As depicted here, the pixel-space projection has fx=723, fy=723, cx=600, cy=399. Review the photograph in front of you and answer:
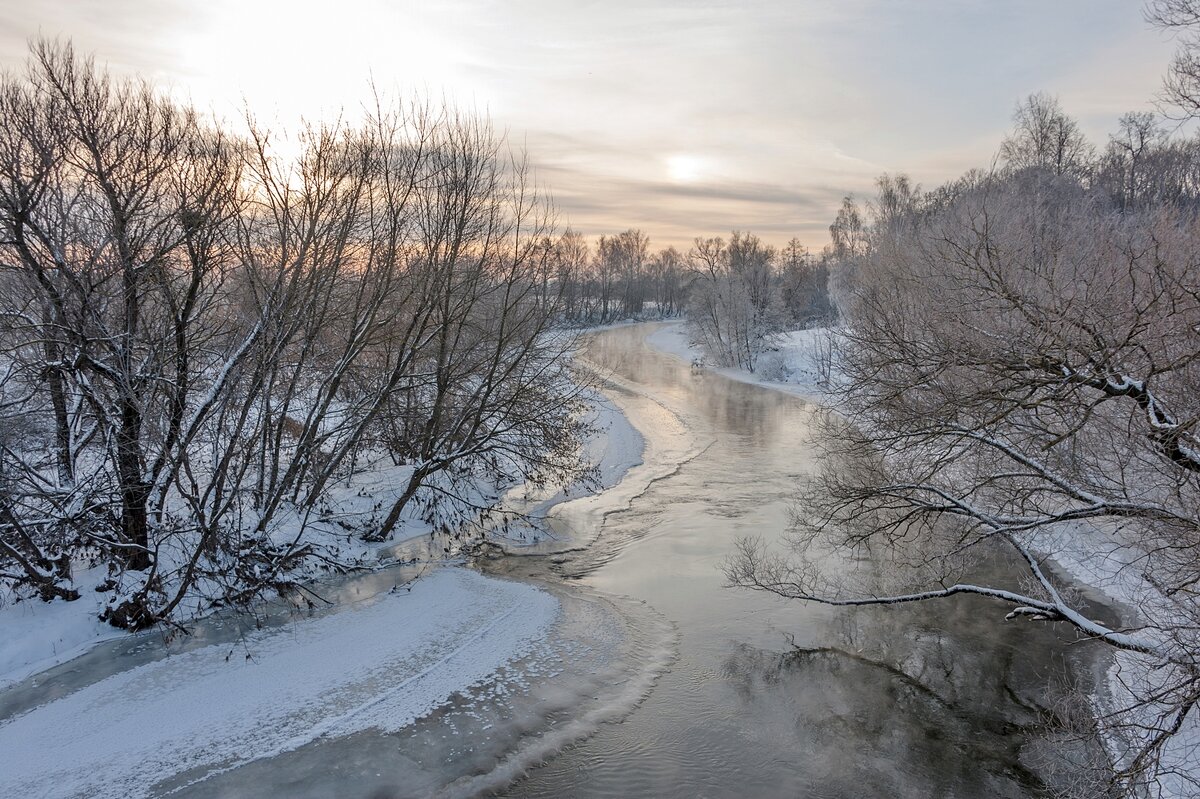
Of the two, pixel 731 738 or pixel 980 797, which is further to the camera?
pixel 731 738

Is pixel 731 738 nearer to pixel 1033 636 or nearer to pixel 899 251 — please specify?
pixel 1033 636

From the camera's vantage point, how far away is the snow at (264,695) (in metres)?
7.07

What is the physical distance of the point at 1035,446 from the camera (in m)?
9.59

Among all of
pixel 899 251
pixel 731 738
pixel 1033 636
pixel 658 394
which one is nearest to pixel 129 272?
pixel 731 738

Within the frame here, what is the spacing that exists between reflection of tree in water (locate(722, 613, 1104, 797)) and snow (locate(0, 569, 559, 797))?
3602 millimetres

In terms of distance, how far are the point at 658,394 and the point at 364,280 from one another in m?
22.8

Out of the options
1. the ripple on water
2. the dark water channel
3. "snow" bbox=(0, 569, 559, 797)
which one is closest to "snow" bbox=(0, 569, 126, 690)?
"snow" bbox=(0, 569, 559, 797)

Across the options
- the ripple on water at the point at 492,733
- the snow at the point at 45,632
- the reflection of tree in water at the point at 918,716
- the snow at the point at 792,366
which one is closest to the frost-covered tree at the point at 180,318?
the snow at the point at 45,632

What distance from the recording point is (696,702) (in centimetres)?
857

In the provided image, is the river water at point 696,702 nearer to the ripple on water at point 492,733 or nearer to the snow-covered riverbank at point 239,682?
the ripple on water at point 492,733

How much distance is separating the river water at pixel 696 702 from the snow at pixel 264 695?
9.5 inches

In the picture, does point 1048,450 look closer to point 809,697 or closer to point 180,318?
point 809,697

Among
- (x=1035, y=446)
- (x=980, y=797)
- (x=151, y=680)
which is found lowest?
(x=980, y=797)

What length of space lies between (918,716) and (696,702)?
2.53 metres
